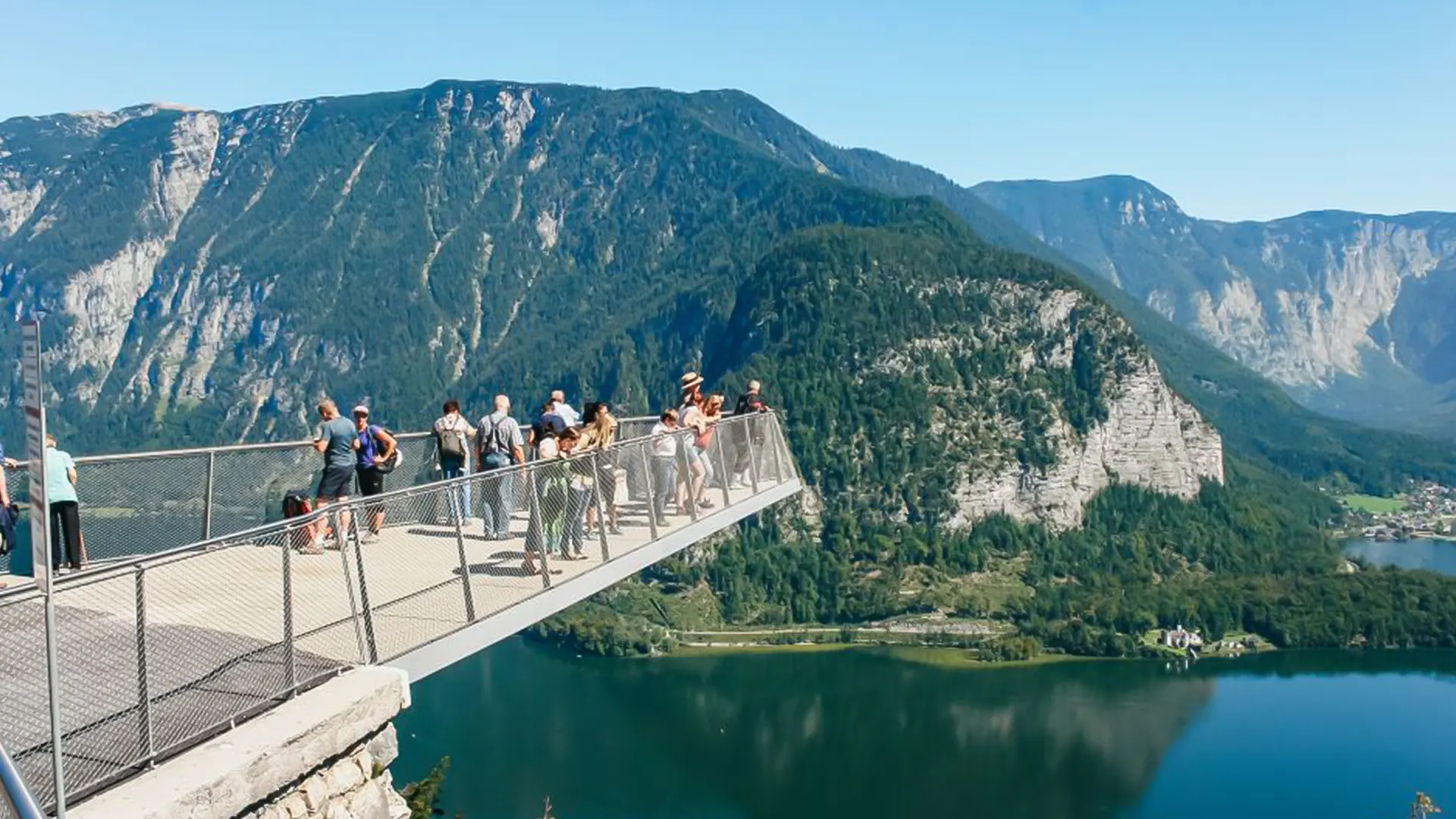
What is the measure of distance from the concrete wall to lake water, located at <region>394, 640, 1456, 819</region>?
186 ft

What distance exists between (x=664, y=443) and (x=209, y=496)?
551 centimetres

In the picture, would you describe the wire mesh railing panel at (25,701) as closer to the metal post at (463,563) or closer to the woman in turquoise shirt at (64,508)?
the metal post at (463,563)

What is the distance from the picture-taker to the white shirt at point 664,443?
1678 centimetres

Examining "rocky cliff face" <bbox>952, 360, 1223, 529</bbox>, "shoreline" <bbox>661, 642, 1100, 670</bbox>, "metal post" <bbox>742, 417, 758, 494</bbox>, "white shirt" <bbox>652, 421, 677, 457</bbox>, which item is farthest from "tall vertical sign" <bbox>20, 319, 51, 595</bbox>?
"rocky cliff face" <bbox>952, 360, 1223, 529</bbox>

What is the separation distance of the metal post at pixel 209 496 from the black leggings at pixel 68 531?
2.60 meters

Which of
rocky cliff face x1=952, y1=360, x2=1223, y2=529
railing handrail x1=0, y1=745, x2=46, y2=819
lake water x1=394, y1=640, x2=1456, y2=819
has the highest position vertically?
railing handrail x1=0, y1=745, x2=46, y2=819

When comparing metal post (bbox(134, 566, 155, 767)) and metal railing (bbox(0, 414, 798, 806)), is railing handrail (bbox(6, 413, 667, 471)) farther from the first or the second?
metal post (bbox(134, 566, 155, 767))

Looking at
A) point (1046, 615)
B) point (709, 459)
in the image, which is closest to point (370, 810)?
point (709, 459)

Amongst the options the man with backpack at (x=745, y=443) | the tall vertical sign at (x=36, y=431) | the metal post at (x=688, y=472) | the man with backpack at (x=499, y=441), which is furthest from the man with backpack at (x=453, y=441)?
the tall vertical sign at (x=36, y=431)

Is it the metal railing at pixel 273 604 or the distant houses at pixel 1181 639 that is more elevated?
the metal railing at pixel 273 604

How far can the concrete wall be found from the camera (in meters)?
6.57

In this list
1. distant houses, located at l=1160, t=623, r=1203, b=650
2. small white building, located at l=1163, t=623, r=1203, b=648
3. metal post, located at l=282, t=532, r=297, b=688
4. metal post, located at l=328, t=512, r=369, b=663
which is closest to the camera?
metal post, located at l=282, t=532, r=297, b=688

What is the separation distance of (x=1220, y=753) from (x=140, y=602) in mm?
88341

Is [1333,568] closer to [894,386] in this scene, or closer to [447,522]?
[894,386]
